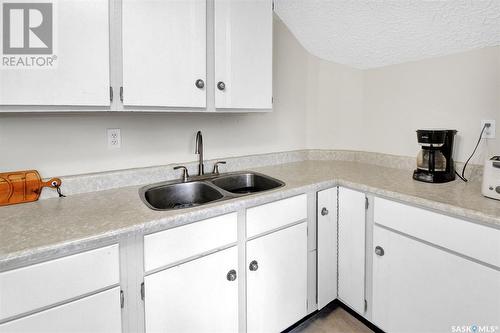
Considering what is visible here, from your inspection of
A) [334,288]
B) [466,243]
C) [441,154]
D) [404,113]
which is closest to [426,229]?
[466,243]

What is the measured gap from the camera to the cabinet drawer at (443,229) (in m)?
1.05

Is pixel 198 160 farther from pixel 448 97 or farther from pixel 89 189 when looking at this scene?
pixel 448 97

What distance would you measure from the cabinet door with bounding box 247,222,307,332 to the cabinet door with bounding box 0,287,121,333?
60 centimetres

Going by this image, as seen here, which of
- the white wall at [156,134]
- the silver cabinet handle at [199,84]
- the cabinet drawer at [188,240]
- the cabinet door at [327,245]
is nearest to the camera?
the cabinet drawer at [188,240]

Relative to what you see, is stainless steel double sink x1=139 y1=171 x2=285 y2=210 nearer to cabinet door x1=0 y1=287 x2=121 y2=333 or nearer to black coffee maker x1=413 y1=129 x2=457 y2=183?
cabinet door x1=0 y1=287 x2=121 y2=333

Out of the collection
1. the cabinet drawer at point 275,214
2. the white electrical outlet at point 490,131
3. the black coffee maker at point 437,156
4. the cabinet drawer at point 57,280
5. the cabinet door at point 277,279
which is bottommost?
the cabinet door at point 277,279

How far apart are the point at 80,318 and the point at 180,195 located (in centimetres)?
77

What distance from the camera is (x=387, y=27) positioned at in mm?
1729

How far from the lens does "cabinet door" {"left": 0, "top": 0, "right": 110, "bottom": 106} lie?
1.04 metres

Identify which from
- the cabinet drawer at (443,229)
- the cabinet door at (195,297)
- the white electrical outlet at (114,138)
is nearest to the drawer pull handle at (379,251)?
the cabinet drawer at (443,229)

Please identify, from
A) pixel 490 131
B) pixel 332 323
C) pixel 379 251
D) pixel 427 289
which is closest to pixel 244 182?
pixel 379 251

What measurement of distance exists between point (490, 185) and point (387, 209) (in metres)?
0.43

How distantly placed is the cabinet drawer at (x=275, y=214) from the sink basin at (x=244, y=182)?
0.80 ft

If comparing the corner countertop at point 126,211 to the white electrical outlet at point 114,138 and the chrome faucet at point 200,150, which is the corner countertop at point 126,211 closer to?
the white electrical outlet at point 114,138
